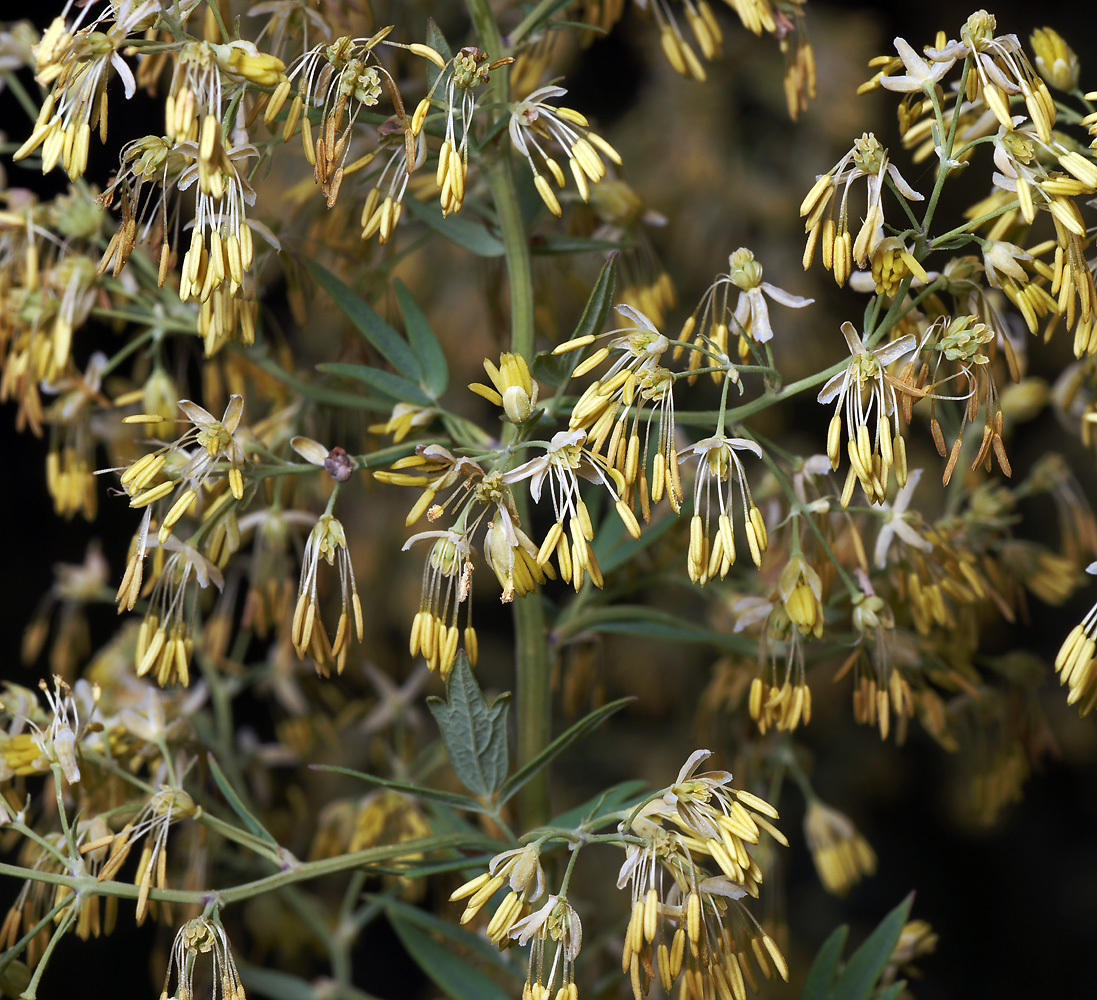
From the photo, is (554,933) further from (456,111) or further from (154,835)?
(456,111)

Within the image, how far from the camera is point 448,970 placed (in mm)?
812

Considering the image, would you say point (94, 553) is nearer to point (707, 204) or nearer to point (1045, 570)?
point (1045, 570)

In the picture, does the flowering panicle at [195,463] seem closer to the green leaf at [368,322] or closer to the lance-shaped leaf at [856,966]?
the green leaf at [368,322]

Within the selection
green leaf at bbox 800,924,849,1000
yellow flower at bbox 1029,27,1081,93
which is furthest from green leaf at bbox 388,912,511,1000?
yellow flower at bbox 1029,27,1081,93

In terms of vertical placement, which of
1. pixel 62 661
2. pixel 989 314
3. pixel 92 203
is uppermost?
pixel 92 203

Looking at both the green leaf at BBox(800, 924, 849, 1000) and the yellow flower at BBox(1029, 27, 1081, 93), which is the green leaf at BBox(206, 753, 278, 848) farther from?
the yellow flower at BBox(1029, 27, 1081, 93)

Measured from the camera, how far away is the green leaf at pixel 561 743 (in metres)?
0.67

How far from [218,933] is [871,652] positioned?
0.48 m

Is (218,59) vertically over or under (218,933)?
over

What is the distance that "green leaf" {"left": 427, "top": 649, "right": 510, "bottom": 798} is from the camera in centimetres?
70

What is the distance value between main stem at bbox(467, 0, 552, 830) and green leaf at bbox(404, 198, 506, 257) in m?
0.01

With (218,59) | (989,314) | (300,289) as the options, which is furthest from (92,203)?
(989,314)

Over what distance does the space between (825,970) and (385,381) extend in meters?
0.52

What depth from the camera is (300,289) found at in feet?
2.73
